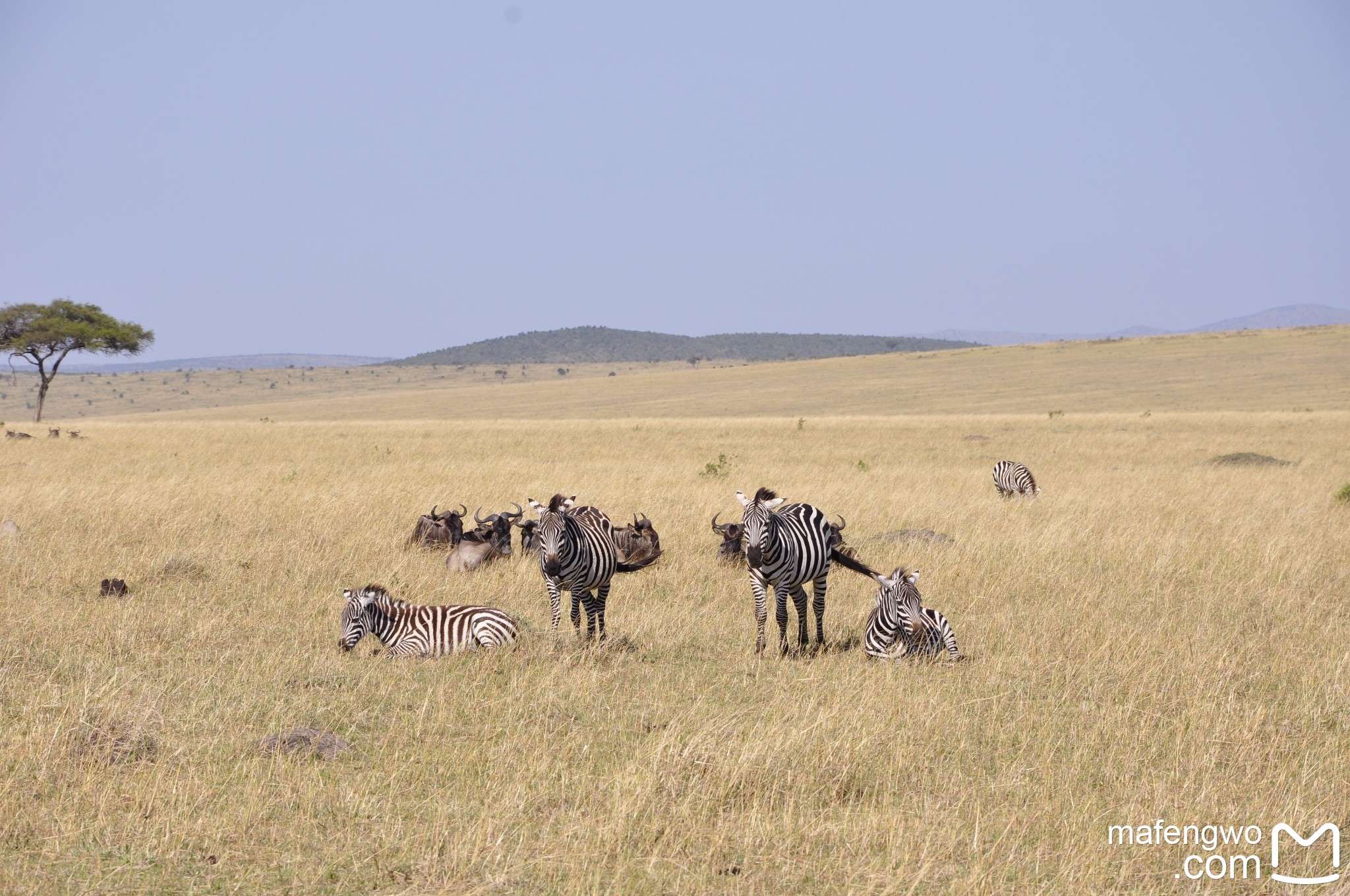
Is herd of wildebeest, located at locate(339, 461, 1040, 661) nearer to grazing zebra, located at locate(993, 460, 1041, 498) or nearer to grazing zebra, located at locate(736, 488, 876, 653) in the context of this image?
grazing zebra, located at locate(736, 488, 876, 653)

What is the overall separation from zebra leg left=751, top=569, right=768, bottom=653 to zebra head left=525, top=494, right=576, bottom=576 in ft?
4.97

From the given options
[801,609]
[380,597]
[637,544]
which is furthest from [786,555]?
[637,544]

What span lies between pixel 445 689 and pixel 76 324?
174 feet

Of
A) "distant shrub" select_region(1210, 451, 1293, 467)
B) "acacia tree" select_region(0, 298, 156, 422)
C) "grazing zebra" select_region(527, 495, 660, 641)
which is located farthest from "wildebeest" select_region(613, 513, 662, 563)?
"acacia tree" select_region(0, 298, 156, 422)

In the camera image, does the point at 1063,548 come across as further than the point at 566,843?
Yes

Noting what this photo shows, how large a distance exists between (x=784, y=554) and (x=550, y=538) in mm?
1787

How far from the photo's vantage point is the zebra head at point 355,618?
7.81 meters

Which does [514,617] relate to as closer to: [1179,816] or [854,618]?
[854,618]

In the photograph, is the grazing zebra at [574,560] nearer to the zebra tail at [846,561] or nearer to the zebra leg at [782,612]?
the zebra leg at [782,612]

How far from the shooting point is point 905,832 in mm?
4695

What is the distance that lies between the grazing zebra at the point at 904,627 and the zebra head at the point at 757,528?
1033 mm

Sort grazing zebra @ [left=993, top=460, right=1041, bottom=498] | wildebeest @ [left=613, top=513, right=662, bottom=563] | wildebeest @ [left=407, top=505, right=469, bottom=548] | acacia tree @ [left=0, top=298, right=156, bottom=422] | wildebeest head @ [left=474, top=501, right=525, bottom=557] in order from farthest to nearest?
acacia tree @ [left=0, top=298, right=156, bottom=422], grazing zebra @ [left=993, top=460, right=1041, bottom=498], wildebeest @ [left=407, top=505, right=469, bottom=548], wildebeest head @ [left=474, top=501, right=525, bottom=557], wildebeest @ [left=613, top=513, right=662, bottom=563]

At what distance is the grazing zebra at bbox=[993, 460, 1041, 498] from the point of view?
688 inches

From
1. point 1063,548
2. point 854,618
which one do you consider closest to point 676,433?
point 1063,548
